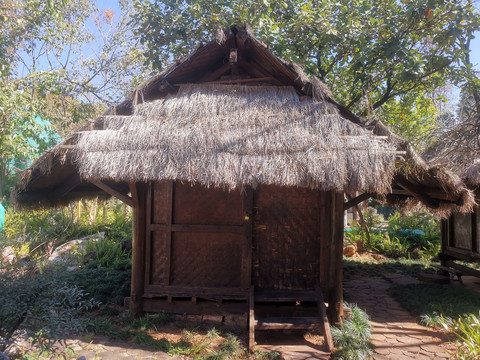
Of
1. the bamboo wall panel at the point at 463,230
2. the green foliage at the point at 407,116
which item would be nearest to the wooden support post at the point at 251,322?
the bamboo wall panel at the point at 463,230

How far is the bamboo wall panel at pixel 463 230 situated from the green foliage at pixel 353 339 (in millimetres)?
4037

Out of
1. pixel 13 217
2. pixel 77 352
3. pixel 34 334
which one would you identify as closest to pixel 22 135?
pixel 13 217

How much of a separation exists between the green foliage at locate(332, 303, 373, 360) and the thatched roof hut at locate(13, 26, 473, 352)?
192 mm

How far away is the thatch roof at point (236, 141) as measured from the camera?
4.13 metres

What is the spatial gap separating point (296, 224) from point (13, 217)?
8.63 m

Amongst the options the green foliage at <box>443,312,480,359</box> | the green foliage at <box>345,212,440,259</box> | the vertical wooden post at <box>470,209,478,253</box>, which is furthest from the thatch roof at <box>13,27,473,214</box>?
the green foliage at <box>345,212,440,259</box>

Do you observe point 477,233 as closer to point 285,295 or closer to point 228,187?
point 285,295

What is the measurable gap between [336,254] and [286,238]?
0.72 metres

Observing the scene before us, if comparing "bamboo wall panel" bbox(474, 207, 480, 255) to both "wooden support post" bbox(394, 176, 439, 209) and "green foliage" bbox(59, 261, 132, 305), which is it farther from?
"green foliage" bbox(59, 261, 132, 305)

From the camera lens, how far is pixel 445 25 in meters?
7.19

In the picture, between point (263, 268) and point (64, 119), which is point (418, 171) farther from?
point (64, 119)

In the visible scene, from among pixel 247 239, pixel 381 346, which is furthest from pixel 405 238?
pixel 247 239

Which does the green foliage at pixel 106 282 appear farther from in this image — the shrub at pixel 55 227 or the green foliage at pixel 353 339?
the green foliage at pixel 353 339

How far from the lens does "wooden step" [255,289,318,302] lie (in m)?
4.82
